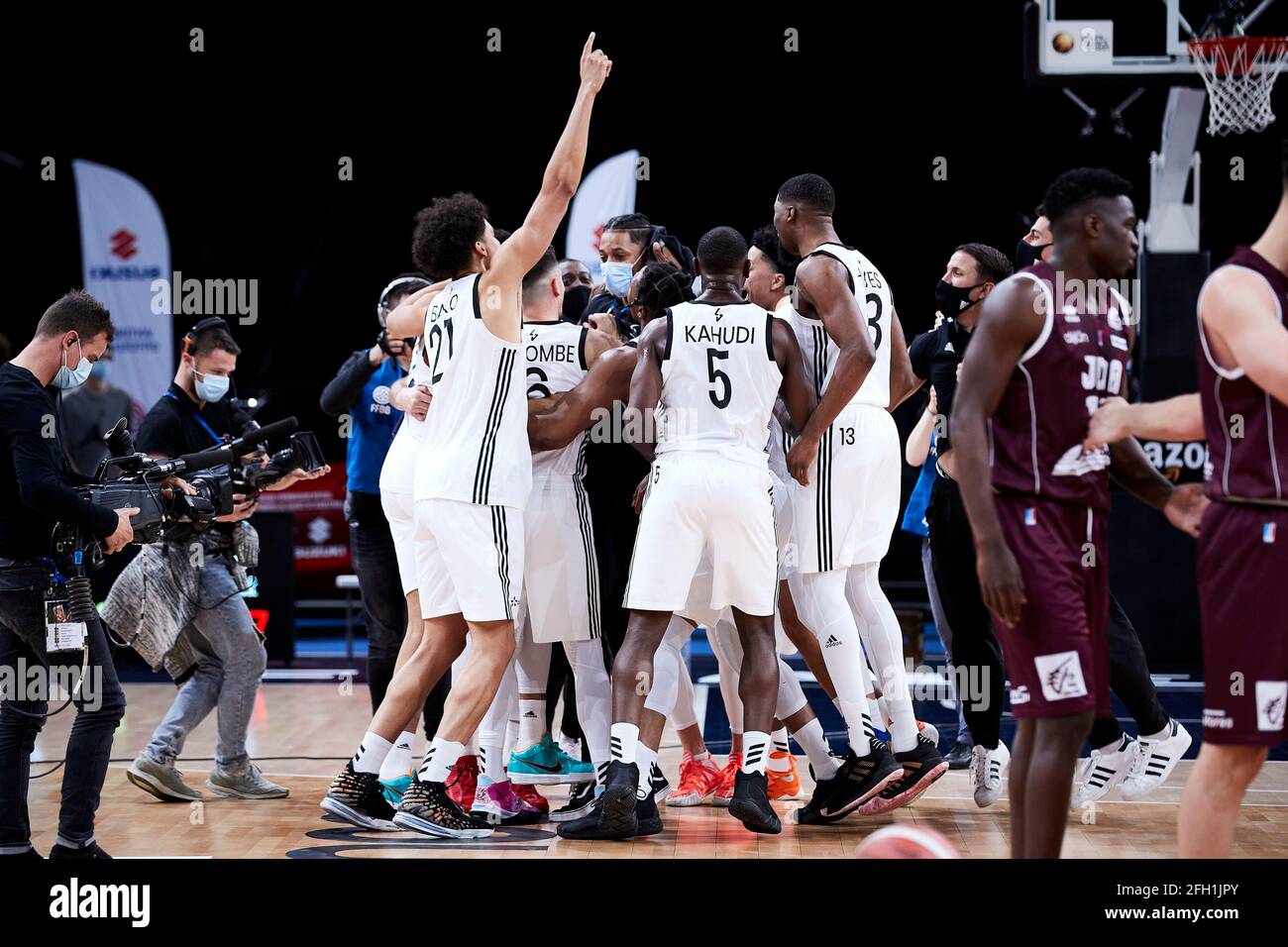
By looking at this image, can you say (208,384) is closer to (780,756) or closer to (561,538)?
(561,538)

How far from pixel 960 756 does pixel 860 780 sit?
5.00 feet

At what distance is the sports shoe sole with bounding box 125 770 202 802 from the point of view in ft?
19.5

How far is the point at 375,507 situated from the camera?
6688 mm

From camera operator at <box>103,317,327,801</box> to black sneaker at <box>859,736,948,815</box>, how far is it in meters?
2.68

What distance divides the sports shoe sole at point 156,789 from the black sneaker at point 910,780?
9.78 feet

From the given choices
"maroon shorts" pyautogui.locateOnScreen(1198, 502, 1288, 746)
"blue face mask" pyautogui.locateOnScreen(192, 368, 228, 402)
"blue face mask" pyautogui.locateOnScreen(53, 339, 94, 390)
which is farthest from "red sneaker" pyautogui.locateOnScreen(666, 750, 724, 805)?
"blue face mask" pyautogui.locateOnScreen(53, 339, 94, 390)

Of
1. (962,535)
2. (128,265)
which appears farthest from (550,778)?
(128,265)

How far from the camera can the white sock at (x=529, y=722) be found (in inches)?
231
